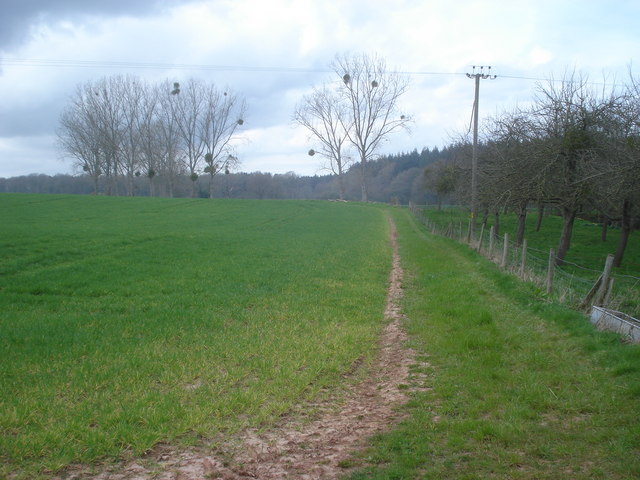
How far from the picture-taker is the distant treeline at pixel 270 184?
98875 mm

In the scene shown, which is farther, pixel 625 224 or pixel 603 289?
pixel 625 224

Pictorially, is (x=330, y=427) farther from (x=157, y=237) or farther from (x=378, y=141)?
(x=378, y=141)

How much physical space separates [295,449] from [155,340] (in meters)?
4.01

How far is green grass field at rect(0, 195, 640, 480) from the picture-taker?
4562 mm

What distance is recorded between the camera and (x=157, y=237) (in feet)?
69.8

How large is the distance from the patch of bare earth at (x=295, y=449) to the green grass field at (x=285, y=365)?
193mm

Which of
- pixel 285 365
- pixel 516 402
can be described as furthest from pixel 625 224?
pixel 285 365

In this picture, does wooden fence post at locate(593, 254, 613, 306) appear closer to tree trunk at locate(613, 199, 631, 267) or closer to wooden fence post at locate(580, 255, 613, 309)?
wooden fence post at locate(580, 255, 613, 309)

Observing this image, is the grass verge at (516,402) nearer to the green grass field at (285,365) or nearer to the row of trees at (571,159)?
the green grass field at (285,365)

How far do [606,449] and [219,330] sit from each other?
20.2 ft

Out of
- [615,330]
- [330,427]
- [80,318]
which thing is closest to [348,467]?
[330,427]

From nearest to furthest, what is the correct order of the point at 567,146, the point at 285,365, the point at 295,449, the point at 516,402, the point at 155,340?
the point at 295,449 < the point at 516,402 < the point at 285,365 < the point at 155,340 < the point at 567,146

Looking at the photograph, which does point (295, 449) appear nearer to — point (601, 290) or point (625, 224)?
point (601, 290)

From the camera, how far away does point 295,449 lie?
4.78 meters
